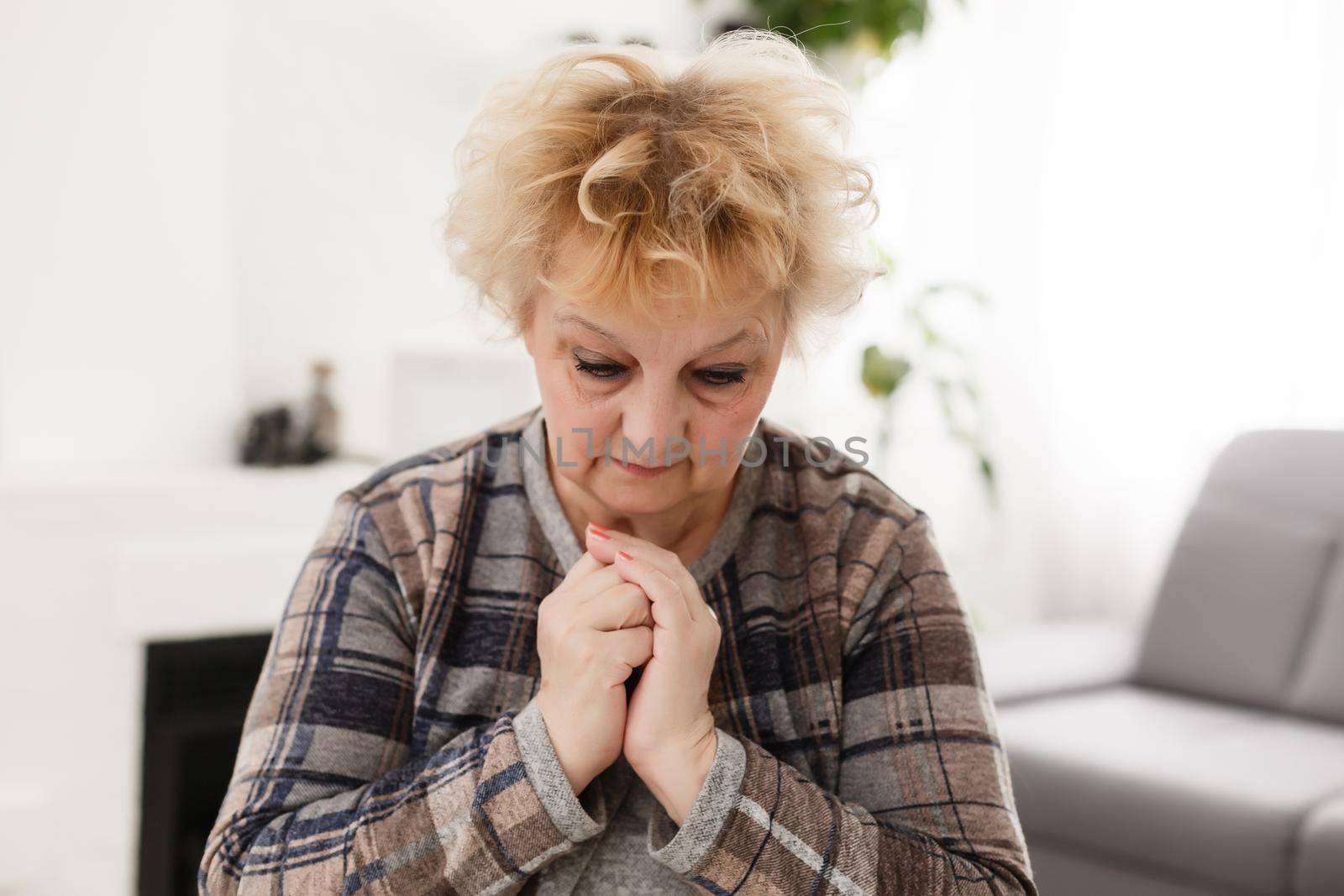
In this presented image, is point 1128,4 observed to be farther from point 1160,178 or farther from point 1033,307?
point 1033,307

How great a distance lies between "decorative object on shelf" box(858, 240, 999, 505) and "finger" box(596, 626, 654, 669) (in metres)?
1.89

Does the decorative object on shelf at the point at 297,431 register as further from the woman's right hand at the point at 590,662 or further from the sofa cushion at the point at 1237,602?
the sofa cushion at the point at 1237,602

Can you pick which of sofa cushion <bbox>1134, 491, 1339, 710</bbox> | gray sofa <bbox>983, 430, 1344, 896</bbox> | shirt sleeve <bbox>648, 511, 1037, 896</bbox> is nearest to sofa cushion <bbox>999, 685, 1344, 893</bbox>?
gray sofa <bbox>983, 430, 1344, 896</bbox>

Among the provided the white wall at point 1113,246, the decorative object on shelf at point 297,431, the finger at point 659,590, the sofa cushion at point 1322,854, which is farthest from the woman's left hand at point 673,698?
the white wall at point 1113,246

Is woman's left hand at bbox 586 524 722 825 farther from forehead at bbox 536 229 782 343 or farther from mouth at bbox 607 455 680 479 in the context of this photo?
forehead at bbox 536 229 782 343

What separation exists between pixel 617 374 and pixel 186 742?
1.67 metres

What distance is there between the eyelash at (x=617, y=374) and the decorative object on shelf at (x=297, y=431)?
1.69 meters

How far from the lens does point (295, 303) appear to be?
256cm

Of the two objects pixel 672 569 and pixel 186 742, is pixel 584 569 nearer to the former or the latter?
pixel 672 569

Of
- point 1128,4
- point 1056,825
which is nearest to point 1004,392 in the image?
point 1128,4

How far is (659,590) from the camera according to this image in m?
0.89

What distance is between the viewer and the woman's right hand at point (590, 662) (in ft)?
2.80

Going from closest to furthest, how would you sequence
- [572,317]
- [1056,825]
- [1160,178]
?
[572,317] → [1056,825] → [1160,178]

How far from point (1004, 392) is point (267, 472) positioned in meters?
2.33
